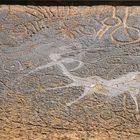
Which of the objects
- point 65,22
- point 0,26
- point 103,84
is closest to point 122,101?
point 103,84

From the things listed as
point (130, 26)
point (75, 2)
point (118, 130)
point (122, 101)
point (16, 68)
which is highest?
point (75, 2)

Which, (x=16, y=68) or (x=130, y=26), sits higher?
(x=130, y=26)

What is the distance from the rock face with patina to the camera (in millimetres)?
2172

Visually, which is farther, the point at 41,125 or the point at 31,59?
the point at 31,59

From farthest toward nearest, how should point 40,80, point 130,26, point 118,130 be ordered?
point 130,26 < point 40,80 < point 118,130

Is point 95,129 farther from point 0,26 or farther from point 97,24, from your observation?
point 0,26

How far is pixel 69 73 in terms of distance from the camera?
2504 mm

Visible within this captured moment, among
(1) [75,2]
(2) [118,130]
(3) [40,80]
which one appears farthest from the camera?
(1) [75,2]

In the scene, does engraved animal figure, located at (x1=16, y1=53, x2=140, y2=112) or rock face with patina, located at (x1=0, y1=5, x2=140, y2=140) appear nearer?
rock face with patina, located at (x1=0, y1=5, x2=140, y2=140)

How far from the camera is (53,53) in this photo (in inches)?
104

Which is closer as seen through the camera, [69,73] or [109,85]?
[109,85]

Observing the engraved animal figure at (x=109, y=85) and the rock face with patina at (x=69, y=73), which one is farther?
the engraved animal figure at (x=109, y=85)

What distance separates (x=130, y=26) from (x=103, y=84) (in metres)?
0.55

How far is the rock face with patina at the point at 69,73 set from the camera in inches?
85.5
